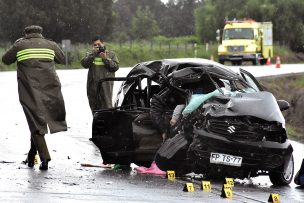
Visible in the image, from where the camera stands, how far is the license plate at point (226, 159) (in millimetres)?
10133

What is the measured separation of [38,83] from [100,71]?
3820 millimetres

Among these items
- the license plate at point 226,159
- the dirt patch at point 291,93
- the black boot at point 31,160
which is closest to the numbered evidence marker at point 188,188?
the license plate at point 226,159

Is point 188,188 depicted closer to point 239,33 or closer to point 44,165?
point 44,165

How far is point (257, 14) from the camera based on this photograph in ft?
289

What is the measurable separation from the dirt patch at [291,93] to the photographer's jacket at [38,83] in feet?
50.7

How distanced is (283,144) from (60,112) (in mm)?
2747

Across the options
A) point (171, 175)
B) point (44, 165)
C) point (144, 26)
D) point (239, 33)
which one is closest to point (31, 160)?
point (44, 165)

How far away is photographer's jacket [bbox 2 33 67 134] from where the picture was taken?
36.1 feet

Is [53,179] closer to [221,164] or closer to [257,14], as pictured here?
[221,164]

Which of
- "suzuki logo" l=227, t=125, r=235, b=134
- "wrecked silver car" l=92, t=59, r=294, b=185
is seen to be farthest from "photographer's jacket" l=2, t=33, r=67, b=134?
"suzuki logo" l=227, t=125, r=235, b=134

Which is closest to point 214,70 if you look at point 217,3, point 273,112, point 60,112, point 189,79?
point 189,79

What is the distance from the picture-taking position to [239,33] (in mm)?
56312

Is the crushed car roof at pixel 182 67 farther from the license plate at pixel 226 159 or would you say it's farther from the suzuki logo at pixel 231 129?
the license plate at pixel 226 159

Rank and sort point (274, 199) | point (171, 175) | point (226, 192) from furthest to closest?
point (171, 175)
point (226, 192)
point (274, 199)
